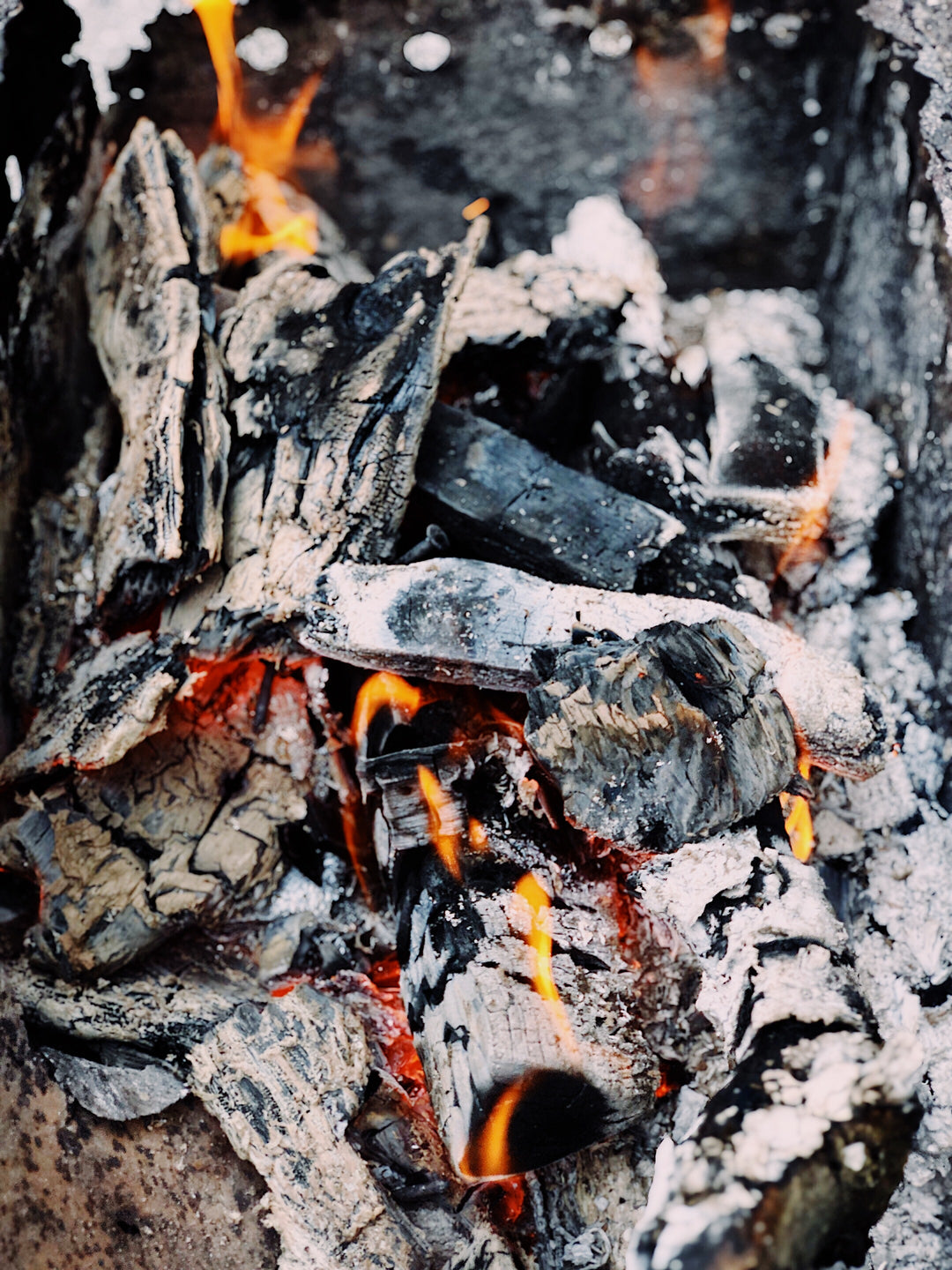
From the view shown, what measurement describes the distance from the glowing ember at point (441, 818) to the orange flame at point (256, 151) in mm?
1582

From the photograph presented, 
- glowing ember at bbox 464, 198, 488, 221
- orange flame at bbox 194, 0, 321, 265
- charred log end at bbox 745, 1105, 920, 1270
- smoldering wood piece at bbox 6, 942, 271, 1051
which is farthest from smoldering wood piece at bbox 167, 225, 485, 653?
charred log end at bbox 745, 1105, 920, 1270

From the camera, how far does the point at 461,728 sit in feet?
6.45

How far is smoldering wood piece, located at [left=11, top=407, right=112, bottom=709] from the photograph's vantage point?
2.28m

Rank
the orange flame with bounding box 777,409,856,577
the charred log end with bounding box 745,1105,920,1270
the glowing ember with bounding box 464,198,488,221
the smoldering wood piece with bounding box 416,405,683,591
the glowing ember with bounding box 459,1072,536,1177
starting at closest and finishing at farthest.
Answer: the charred log end with bounding box 745,1105,920,1270
the glowing ember with bounding box 459,1072,536,1177
the smoldering wood piece with bounding box 416,405,683,591
the orange flame with bounding box 777,409,856,577
the glowing ember with bounding box 464,198,488,221

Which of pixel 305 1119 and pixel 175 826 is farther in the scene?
pixel 175 826

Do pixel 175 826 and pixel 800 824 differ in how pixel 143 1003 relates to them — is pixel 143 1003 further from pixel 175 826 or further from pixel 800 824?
pixel 800 824

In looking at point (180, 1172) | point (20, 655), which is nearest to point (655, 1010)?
point (180, 1172)

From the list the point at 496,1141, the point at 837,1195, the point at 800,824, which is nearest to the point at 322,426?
the point at 800,824

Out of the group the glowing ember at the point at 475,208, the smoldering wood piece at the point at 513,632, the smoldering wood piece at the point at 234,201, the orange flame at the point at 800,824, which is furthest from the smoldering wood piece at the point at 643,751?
the glowing ember at the point at 475,208

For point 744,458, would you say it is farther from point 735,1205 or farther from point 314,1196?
point 314,1196

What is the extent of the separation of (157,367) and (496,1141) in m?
1.75

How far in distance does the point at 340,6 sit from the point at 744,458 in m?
2.01

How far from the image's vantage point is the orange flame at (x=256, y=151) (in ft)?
8.77

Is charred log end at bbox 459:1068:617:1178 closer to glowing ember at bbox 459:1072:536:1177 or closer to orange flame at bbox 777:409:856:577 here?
glowing ember at bbox 459:1072:536:1177
